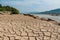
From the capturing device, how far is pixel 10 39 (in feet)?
25.4

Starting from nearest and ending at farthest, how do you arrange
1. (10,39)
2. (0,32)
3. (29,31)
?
(10,39) → (0,32) → (29,31)

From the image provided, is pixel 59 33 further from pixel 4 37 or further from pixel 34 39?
pixel 4 37

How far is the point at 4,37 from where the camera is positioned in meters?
7.82

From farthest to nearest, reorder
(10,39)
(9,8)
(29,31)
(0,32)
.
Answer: (9,8) → (29,31) → (0,32) → (10,39)

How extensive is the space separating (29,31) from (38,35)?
65 centimetres

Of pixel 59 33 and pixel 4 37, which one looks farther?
pixel 59 33

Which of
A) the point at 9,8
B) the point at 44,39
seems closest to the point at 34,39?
the point at 44,39

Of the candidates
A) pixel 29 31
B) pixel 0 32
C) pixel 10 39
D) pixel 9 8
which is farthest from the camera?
pixel 9 8

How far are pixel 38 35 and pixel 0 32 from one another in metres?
1.56

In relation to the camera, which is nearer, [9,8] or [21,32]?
[21,32]

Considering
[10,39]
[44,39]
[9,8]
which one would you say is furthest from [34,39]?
[9,8]

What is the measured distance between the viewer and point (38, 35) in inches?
335

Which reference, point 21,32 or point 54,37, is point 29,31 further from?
point 54,37

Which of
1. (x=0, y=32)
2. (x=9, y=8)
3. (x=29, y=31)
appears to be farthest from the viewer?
(x=9, y=8)
